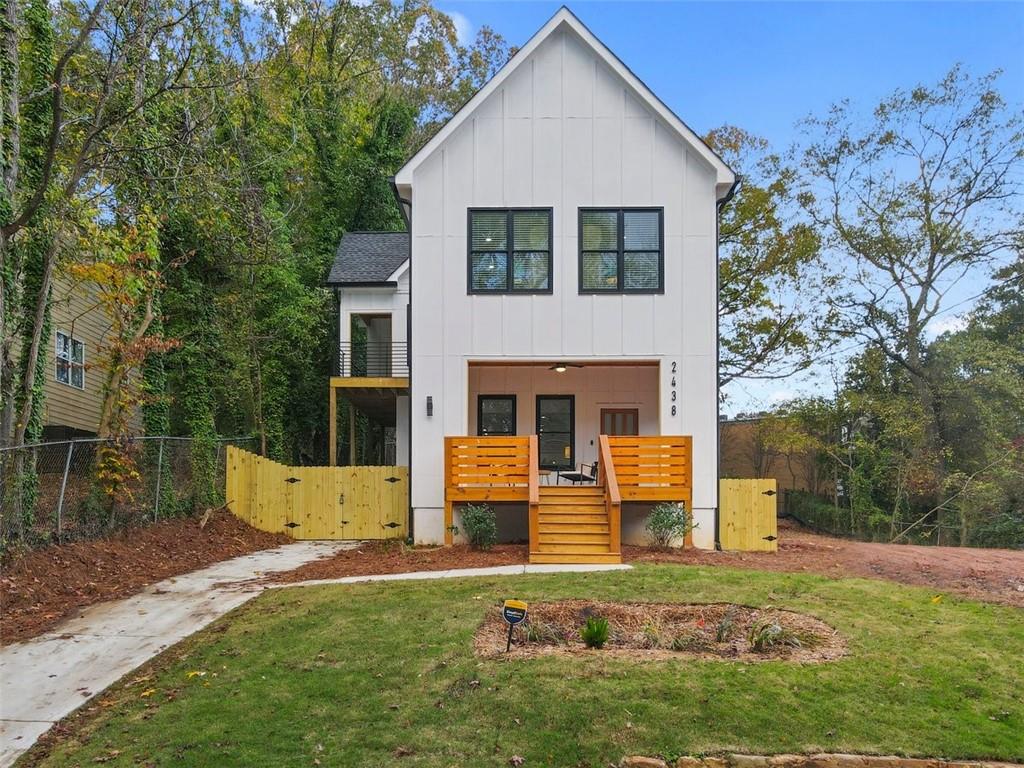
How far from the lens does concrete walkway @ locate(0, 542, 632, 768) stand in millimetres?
5085

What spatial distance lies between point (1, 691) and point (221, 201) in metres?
8.02

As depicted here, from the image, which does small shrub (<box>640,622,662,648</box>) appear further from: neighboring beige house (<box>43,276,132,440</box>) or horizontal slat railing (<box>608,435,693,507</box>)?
neighboring beige house (<box>43,276,132,440</box>)

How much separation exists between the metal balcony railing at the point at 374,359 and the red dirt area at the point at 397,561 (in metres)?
6.10

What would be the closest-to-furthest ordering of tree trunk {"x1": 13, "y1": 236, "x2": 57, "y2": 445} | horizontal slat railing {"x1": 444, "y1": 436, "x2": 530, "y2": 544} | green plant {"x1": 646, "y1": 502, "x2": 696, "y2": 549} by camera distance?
tree trunk {"x1": 13, "y1": 236, "x2": 57, "y2": 445} → green plant {"x1": 646, "y1": 502, "x2": 696, "y2": 549} → horizontal slat railing {"x1": 444, "y1": 436, "x2": 530, "y2": 544}

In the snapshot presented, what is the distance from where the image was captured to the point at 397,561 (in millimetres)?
10508

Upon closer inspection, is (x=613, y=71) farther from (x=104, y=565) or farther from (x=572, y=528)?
(x=104, y=565)

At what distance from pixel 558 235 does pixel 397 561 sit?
6.48 meters

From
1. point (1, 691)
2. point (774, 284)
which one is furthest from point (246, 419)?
point (774, 284)

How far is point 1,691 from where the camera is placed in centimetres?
539

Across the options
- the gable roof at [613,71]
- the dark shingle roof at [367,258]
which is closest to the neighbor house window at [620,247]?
the gable roof at [613,71]

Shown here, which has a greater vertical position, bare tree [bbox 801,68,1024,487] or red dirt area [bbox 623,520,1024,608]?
bare tree [bbox 801,68,1024,487]

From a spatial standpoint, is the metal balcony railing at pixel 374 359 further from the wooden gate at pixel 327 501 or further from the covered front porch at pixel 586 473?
the covered front porch at pixel 586 473

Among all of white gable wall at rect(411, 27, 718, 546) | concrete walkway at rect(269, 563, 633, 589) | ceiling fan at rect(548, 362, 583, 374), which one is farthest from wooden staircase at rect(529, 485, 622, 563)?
ceiling fan at rect(548, 362, 583, 374)

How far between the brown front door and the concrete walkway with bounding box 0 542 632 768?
5560mm
